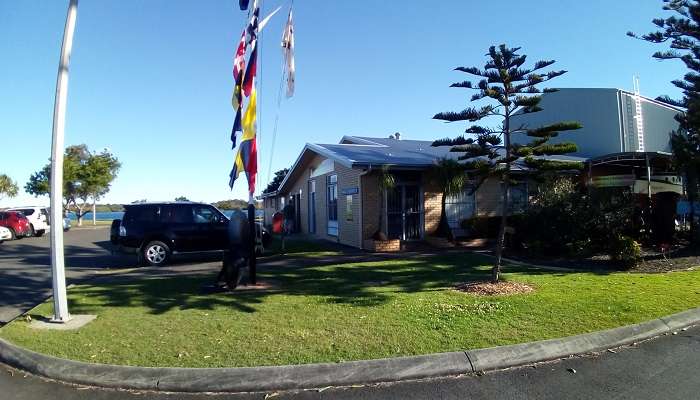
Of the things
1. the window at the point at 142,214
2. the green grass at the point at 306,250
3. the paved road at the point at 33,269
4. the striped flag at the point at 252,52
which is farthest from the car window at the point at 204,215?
the striped flag at the point at 252,52

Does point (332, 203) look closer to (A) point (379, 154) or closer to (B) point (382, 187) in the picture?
(A) point (379, 154)

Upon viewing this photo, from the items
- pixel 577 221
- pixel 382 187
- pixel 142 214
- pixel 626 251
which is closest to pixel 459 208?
pixel 382 187

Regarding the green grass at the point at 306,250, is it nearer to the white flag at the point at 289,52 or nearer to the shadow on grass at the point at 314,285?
the shadow on grass at the point at 314,285

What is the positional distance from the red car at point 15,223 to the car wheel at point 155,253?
15.4 m

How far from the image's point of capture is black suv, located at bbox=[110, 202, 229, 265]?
44.3ft

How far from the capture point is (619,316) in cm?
668

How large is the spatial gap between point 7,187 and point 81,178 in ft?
62.6

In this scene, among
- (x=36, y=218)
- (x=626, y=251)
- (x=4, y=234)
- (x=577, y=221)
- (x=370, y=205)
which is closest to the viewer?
(x=626, y=251)

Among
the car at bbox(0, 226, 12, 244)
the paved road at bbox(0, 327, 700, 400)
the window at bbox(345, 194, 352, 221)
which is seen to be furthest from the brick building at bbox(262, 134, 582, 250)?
the car at bbox(0, 226, 12, 244)

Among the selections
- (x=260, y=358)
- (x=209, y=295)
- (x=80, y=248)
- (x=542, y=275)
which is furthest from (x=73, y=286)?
(x=80, y=248)

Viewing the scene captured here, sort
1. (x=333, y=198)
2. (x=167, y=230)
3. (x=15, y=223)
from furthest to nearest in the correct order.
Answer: (x=15, y=223)
(x=333, y=198)
(x=167, y=230)

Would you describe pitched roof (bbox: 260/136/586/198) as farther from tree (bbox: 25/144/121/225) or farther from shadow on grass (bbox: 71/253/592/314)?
tree (bbox: 25/144/121/225)

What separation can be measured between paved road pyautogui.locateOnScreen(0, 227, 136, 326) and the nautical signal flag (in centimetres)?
425

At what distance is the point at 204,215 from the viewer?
14523mm
